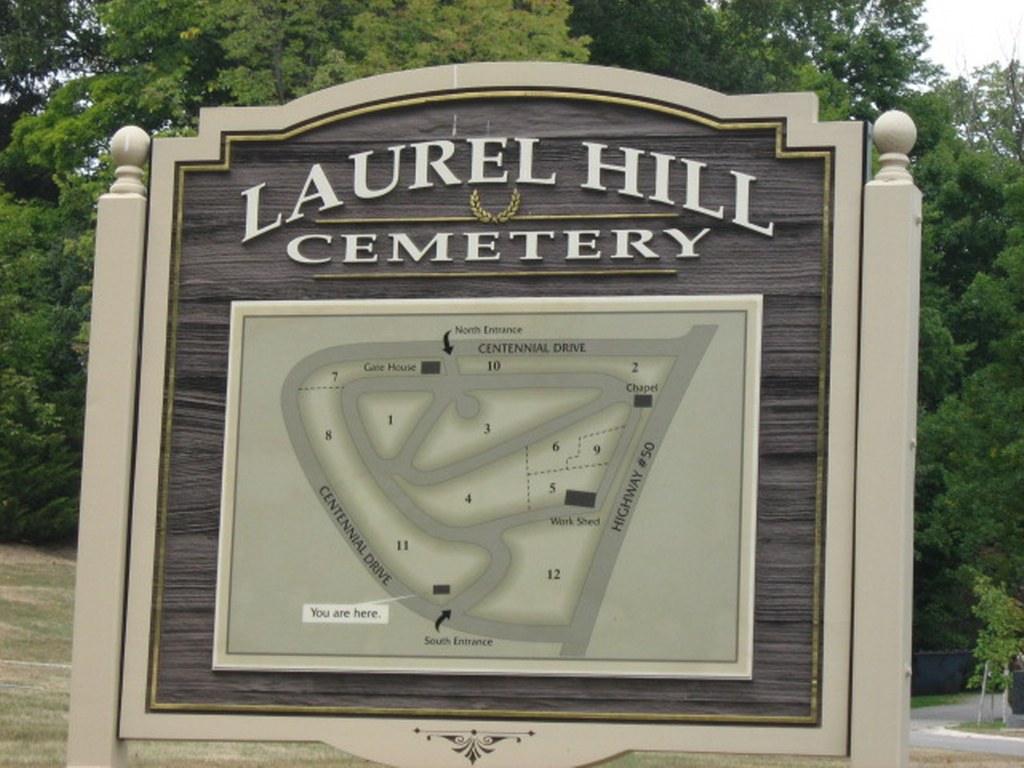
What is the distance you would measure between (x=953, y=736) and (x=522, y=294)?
19.2 m

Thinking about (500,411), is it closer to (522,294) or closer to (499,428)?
(499,428)

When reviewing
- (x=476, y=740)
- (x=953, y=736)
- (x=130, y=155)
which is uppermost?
(x=130, y=155)

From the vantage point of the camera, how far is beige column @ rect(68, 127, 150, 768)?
8.34m

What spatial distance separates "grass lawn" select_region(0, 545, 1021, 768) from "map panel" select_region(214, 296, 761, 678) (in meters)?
1.63

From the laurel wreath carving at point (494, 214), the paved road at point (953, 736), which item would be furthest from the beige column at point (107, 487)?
the paved road at point (953, 736)

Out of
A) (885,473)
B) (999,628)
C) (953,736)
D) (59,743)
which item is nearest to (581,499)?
(885,473)

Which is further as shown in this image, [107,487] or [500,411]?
[107,487]

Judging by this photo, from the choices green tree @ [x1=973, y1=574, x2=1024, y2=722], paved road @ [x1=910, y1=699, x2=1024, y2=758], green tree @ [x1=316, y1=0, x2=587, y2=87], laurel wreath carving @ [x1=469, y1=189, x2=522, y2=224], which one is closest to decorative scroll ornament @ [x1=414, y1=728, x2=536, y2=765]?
laurel wreath carving @ [x1=469, y1=189, x2=522, y2=224]

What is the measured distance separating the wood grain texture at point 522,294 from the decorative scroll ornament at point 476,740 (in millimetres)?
90

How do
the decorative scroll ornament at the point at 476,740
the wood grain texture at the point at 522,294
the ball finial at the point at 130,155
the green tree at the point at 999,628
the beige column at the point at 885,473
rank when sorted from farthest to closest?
A: the green tree at the point at 999,628 < the ball finial at the point at 130,155 < the decorative scroll ornament at the point at 476,740 < the wood grain texture at the point at 522,294 < the beige column at the point at 885,473

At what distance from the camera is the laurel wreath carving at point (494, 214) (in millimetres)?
8266

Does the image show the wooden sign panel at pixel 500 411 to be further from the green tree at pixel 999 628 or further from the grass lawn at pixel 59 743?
the green tree at pixel 999 628

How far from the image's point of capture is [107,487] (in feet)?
27.5

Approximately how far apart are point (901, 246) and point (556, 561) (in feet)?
6.31
